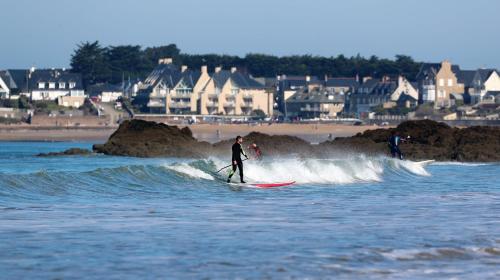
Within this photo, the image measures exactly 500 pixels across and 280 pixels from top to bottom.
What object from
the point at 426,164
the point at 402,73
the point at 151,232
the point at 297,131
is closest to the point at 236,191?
the point at 151,232

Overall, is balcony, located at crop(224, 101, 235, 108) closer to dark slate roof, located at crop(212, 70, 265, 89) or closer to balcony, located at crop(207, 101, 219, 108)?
balcony, located at crop(207, 101, 219, 108)

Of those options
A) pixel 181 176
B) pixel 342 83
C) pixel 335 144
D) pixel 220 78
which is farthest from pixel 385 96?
pixel 181 176

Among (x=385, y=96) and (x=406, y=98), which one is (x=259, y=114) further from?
(x=406, y=98)

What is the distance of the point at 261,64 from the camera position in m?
182

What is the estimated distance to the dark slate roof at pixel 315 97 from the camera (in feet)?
474

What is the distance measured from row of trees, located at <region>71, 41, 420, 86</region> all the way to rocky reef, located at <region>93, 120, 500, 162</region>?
11108 cm

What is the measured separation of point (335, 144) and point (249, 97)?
8921cm

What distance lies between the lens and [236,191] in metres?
26.1

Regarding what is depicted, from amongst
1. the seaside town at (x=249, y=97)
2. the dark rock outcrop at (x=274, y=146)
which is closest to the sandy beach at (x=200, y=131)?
the seaside town at (x=249, y=97)

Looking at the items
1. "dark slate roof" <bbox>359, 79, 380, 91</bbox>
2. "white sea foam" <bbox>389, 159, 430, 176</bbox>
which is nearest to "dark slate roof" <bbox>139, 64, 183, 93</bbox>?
"dark slate roof" <bbox>359, 79, 380, 91</bbox>

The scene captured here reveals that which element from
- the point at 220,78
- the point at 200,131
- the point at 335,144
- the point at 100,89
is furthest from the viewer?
the point at 100,89

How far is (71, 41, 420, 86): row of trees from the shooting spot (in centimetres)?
16562

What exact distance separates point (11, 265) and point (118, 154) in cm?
3265

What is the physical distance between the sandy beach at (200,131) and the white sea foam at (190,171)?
2193 inches
